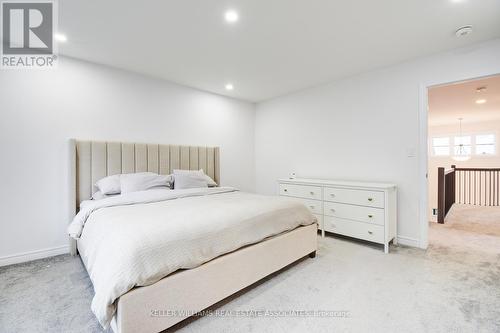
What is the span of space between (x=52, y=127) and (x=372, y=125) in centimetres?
→ 404

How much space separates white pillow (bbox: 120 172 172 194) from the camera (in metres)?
2.74

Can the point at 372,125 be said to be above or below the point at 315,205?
above

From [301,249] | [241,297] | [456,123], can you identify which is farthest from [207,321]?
[456,123]

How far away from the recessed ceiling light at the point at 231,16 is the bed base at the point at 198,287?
200cm

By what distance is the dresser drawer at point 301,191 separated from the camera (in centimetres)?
342

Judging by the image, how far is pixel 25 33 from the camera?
2.34 meters

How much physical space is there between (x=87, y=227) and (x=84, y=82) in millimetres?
1916

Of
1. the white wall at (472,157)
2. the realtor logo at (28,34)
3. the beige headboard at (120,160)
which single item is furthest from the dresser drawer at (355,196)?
the white wall at (472,157)

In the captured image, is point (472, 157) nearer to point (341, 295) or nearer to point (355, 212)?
point (355, 212)

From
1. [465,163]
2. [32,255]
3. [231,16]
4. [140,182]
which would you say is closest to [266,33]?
[231,16]

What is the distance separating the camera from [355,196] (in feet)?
9.88

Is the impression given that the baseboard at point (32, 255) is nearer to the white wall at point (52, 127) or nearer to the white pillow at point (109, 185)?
the white wall at point (52, 127)

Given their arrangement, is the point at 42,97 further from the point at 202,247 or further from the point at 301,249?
the point at 301,249

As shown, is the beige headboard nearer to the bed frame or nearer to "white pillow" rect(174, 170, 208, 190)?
the bed frame
